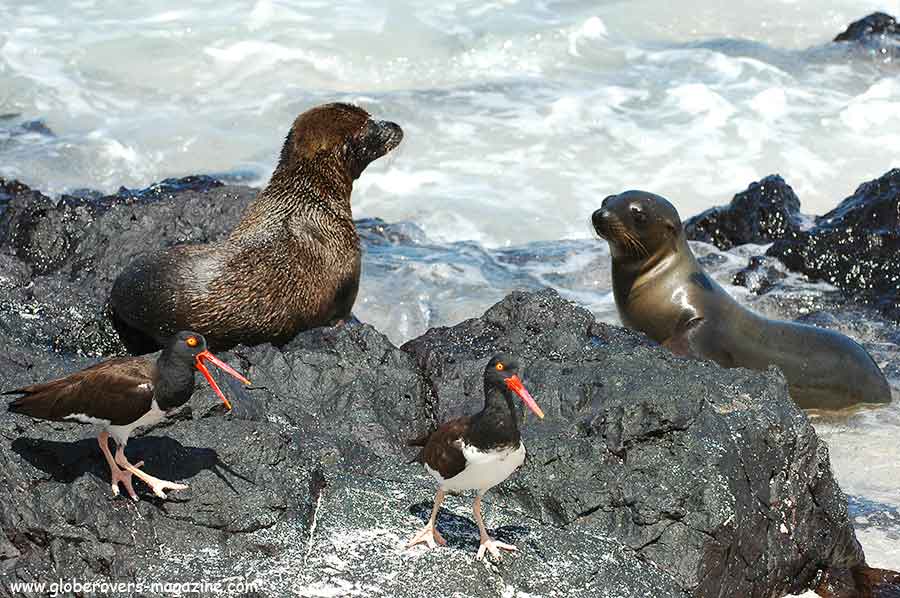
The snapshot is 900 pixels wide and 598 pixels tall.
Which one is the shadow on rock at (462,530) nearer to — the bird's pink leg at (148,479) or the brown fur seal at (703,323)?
the bird's pink leg at (148,479)

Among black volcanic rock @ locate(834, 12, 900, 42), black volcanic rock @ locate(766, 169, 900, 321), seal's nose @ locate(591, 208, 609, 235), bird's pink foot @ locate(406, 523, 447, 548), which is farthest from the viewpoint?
black volcanic rock @ locate(834, 12, 900, 42)

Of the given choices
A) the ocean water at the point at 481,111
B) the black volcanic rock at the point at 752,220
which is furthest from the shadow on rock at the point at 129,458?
the black volcanic rock at the point at 752,220

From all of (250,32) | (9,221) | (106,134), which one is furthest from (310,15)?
(9,221)

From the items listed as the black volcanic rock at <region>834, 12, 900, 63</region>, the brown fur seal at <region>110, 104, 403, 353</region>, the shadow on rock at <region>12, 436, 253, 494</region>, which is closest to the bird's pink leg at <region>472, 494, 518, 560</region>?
the shadow on rock at <region>12, 436, 253, 494</region>

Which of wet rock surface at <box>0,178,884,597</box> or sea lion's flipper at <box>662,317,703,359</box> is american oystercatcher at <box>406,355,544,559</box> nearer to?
wet rock surface at <box>0,178,884,597</box>

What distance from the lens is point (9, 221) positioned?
347 inches

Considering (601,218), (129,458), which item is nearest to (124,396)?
(129,458)

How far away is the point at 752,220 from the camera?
11.8 meters

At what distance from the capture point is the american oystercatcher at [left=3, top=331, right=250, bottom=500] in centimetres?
479

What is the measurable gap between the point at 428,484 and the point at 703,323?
368cm

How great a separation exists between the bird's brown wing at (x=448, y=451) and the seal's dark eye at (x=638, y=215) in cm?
415

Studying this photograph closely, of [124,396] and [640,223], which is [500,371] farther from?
[640,223]

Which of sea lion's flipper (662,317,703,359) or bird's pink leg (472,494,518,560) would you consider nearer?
bird's pink leg (472,494,518,560)

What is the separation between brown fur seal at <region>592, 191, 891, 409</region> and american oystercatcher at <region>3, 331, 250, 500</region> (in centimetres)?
426
